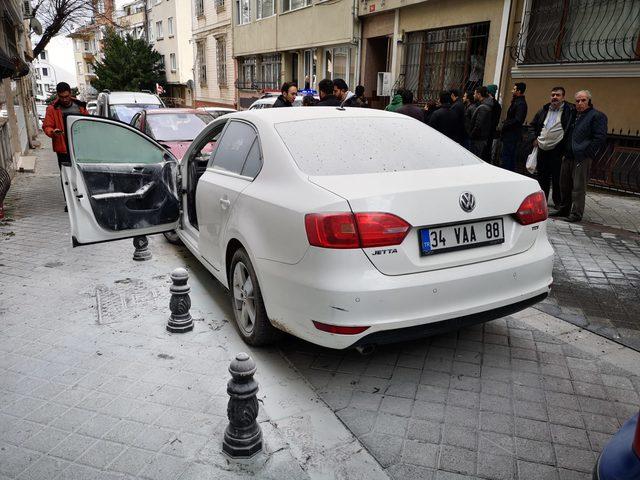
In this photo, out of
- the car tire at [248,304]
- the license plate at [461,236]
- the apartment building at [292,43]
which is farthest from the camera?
the apartment building at [292,43]

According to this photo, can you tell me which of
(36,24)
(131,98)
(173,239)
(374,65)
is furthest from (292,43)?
(173,239)

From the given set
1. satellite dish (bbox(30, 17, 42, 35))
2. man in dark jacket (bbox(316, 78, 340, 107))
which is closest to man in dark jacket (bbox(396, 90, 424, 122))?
man in dark jacket (bbox(316, 78, 340, 107))

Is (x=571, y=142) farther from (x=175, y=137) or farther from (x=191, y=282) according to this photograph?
(x=175, y=137)

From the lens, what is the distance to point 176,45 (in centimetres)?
3738

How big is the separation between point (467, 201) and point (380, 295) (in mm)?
763

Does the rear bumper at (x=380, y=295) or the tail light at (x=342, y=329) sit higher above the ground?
the rear bumper at (x=380, y=295)

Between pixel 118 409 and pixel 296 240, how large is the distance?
4.58ft

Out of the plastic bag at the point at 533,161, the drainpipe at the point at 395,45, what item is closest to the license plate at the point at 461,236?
the plastic bag at the point at 533,161

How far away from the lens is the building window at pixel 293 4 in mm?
20328

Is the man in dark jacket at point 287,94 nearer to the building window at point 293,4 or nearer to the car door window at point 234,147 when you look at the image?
the car door window at point 234,147

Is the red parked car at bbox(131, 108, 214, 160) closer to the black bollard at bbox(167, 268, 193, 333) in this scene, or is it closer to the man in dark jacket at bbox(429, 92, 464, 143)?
the man in dark jacket at bbox(429, 92, 464, 143)

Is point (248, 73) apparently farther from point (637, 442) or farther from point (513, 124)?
point (637, 442)

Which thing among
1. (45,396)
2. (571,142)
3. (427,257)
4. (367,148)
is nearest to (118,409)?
(45,396)

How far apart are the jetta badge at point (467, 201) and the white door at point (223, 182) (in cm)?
137
